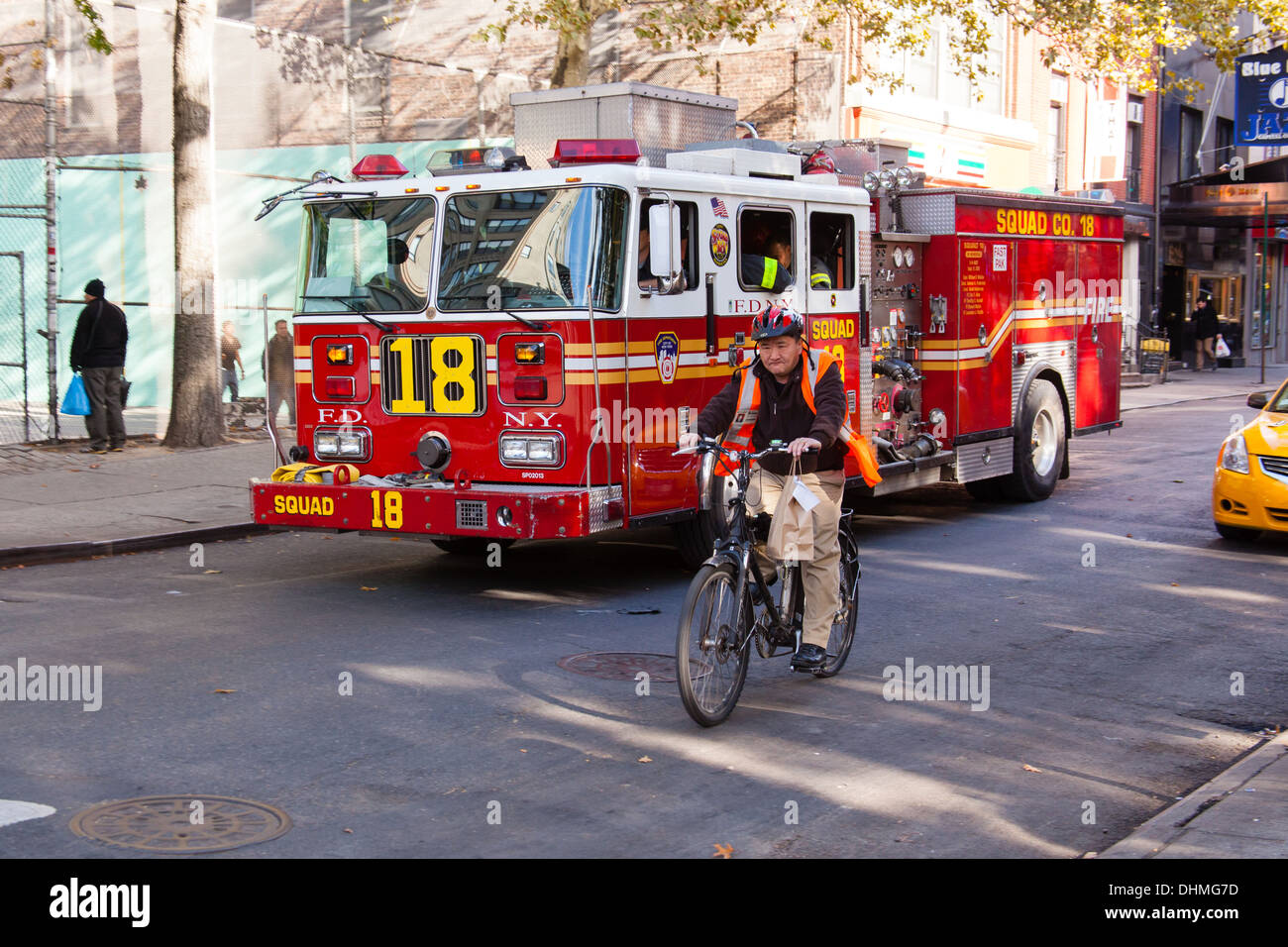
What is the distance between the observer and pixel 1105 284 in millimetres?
14664

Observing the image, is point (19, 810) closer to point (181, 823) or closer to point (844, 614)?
point (181, 823)

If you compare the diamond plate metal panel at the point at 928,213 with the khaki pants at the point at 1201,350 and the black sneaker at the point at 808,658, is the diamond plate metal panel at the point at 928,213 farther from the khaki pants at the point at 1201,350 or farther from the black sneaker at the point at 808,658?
the khaki pants at the point at 1201,350

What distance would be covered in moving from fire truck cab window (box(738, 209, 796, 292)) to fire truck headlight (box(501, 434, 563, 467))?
2028mm

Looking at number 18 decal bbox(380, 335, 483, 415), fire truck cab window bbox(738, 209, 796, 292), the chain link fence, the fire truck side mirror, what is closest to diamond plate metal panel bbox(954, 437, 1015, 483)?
fire truck cab window bbox(738, 209, 796, 292)

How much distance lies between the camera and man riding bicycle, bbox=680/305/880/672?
22.2 feet

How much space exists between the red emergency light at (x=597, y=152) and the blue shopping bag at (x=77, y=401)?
9553 millimetres

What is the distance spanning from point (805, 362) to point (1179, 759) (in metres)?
2.49

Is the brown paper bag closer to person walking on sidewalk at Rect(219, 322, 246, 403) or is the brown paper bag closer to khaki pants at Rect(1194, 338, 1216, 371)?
person walking on sidewalk at Rect(219, 322, 246, 403)

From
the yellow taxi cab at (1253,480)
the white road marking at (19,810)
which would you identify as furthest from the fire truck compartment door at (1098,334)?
the white road marking at (19,810)

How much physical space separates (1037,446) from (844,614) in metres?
7.16

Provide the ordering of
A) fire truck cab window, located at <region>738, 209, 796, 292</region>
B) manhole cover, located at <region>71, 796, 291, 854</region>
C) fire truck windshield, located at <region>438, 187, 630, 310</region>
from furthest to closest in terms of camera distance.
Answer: fire truck cab window, located at <region>738, 209, 796, 292</region>, fire truck windshield, located at <region>438, 187, 630, 310</region>, manhole cover, located at <region>71, 796, 291, 854</region>

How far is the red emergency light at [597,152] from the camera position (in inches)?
352

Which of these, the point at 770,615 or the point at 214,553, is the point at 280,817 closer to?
the point at 770,615
